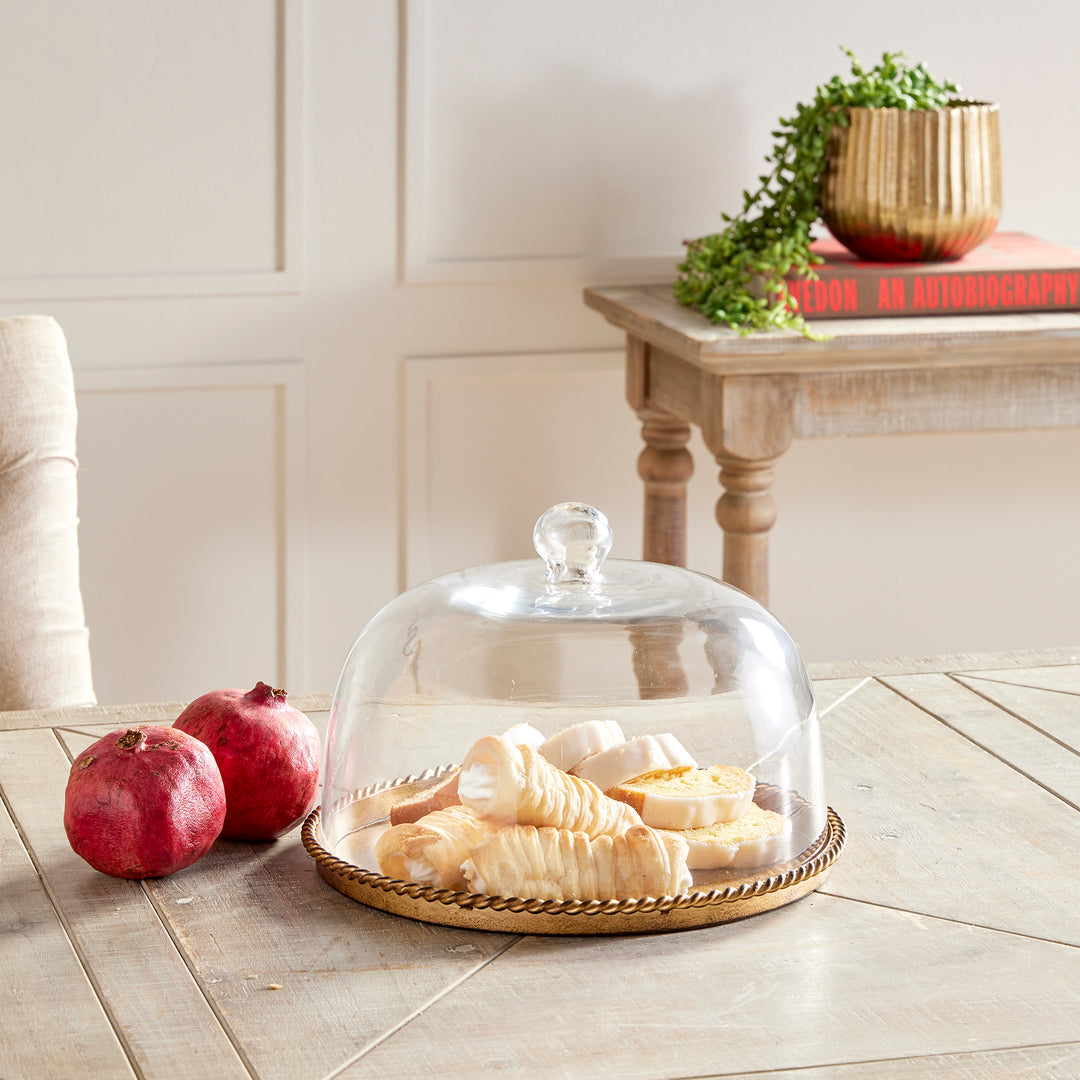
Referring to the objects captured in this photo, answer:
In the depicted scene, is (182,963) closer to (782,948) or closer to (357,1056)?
(357,1056)

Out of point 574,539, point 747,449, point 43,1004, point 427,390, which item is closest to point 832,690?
point 574,539

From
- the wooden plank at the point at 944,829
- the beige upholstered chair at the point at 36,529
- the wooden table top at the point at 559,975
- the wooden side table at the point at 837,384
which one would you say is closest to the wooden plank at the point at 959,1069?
the wooden table top at the point at 559,975

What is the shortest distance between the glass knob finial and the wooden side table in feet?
3.36

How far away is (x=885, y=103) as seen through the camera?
2072 millimetres

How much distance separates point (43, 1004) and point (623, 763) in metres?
0.31

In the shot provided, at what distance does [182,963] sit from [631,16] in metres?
1.81

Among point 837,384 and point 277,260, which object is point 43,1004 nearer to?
point 837,384

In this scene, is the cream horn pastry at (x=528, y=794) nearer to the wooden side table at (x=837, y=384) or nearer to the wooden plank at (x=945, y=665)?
the wooden plank at (x=945, y=665)

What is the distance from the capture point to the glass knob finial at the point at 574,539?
0.88 metres

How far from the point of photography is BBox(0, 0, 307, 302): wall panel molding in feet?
7.05

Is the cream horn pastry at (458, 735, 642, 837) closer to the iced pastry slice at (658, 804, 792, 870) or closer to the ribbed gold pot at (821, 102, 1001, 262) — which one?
the iced pastry slice at (658, 804, 792, 870)

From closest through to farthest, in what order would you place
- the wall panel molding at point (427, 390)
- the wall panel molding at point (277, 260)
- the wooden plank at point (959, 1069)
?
the wooden plank at point (959, 1069) → the wall panel molding at point (277, 260) → the wall panel molding at point (427, 390)

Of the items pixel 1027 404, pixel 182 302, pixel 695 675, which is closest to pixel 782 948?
pixel 695 675

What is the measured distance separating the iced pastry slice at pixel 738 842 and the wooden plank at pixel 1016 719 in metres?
0.22
